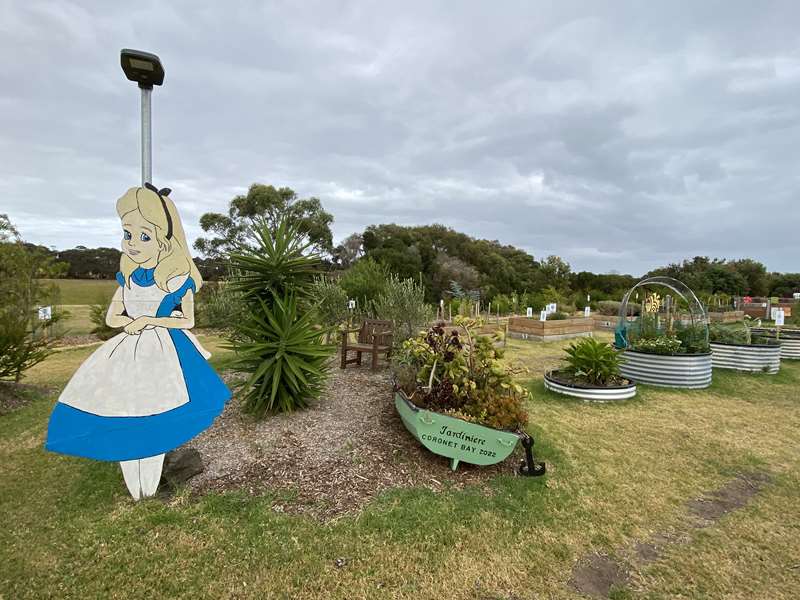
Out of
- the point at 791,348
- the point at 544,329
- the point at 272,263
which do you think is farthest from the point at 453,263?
the point at 272,263

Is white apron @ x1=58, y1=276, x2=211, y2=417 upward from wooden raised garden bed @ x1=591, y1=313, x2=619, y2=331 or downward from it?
upward

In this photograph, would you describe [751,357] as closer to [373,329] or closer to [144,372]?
[373,329]

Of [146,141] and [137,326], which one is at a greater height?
[146,141]

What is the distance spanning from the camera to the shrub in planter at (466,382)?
11.9 feet

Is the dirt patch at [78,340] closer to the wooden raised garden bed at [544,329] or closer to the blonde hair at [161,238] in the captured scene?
the blonde hair at [161,238]

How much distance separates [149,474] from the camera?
304 centimetres

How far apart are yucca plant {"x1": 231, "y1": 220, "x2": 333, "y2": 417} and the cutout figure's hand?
120 cm

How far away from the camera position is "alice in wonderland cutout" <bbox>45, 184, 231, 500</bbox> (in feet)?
9.39

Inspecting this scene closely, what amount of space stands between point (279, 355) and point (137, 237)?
5.98 feet

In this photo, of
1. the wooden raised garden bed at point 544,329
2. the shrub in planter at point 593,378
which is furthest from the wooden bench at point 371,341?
the wooden raised garden bed at point 544,329

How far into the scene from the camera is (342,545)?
99.7 inches

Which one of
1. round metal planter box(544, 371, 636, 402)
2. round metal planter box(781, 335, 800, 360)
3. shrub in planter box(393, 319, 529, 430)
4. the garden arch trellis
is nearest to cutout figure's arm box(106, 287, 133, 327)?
shrub in planter box(393, 319, 529, 430)

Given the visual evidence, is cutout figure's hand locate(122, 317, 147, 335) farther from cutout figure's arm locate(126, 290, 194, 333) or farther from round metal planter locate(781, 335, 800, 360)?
round metal planter locate(781, 335, 800, 360)

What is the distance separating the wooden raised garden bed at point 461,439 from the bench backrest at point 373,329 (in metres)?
3.66
